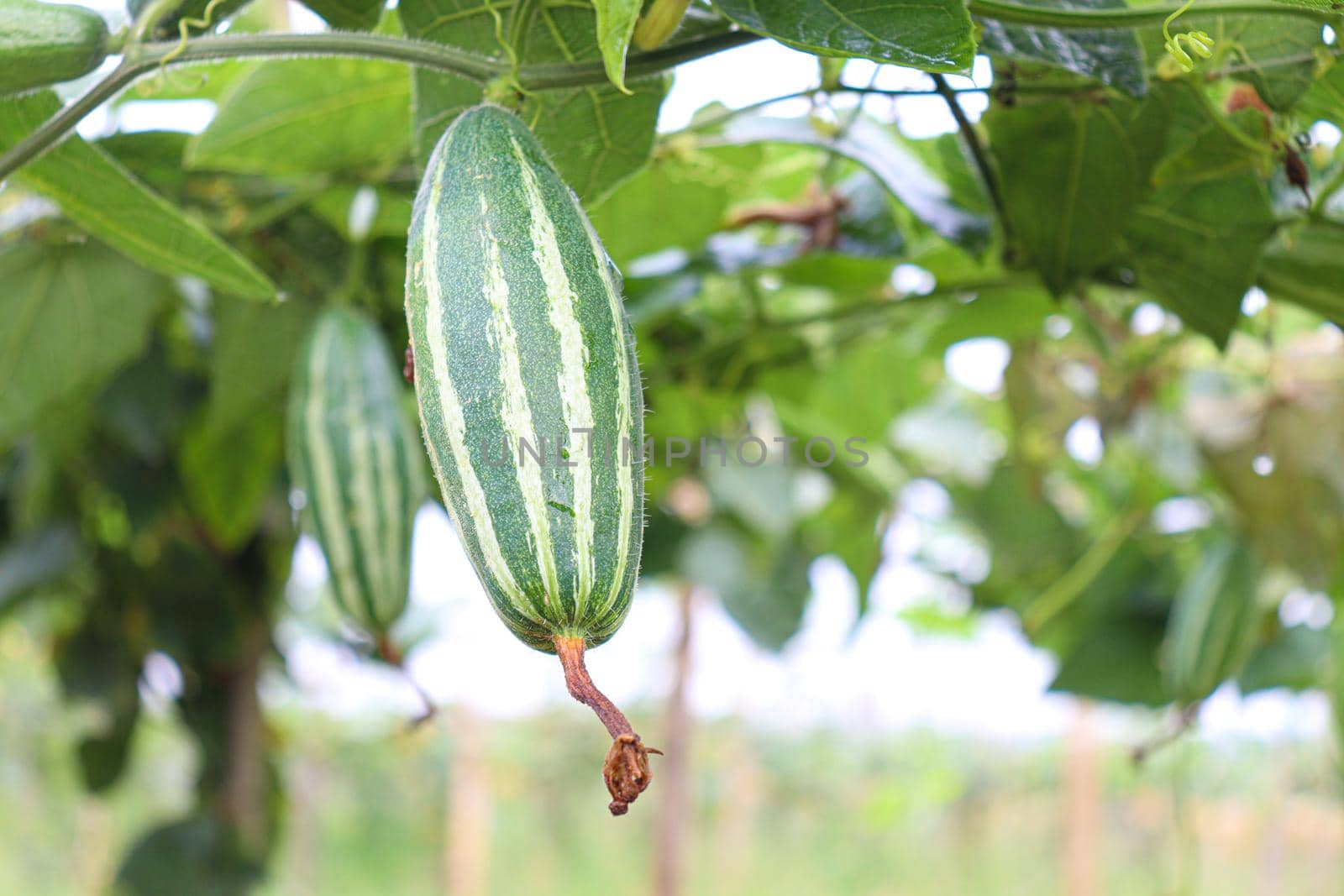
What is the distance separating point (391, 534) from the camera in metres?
0.60

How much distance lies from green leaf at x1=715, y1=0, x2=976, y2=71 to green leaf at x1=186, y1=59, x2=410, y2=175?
1.12 ft

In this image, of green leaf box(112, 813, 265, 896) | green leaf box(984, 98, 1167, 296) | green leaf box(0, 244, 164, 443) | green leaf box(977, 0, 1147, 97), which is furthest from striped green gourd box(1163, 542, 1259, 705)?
green leaf box(112, 813, 265, 896)

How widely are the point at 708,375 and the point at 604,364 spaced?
657 millimetres

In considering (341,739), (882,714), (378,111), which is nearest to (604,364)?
(378,111)

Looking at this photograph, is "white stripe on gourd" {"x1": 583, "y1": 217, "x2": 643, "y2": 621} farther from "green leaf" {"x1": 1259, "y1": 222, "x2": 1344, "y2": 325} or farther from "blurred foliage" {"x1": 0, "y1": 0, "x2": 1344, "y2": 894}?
"green leaf" {"x1": 1259, "y1": 222, "x2": 1344, "y2": 325}

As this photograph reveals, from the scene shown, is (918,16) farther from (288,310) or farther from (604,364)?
(288,310)

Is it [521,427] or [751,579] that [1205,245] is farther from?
[751,579]

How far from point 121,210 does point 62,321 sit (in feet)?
0.84

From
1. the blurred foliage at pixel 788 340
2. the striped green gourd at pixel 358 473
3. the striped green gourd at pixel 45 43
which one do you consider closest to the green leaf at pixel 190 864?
the blurred foliage at pixel 788 340

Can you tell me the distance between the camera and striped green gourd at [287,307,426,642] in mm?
595

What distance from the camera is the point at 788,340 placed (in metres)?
0.94

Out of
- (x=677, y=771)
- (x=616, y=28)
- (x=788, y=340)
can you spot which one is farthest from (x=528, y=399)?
(x=677, y=771)

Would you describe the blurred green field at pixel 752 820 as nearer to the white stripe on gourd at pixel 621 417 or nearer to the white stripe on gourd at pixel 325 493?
the white stripe on gourd at pixel 325 493

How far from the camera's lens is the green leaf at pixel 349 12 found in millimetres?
510
